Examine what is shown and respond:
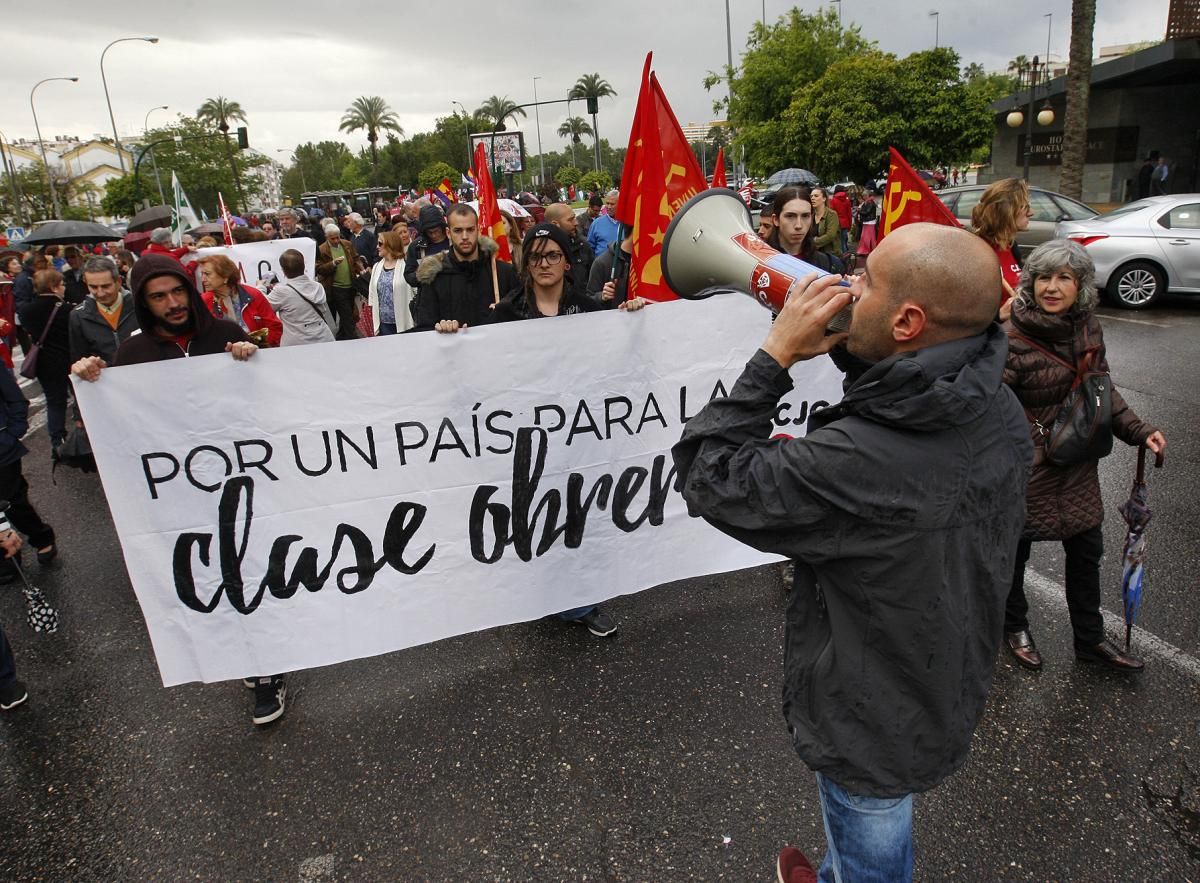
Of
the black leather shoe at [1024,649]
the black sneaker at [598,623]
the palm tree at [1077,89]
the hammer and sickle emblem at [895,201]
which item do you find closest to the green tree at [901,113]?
the palm tree at [1077,89]

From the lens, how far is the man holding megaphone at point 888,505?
3.97ft

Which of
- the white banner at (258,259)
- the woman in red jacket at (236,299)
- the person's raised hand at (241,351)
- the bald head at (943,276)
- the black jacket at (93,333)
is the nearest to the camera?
the bald head at (943,276)

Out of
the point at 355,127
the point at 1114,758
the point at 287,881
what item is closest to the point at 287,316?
the point at 287,881

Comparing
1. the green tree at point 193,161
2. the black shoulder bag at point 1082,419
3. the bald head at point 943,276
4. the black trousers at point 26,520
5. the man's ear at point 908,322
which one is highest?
the green tree at point 193,161

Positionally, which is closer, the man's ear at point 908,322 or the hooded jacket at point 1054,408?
the man's ear at point 908,322

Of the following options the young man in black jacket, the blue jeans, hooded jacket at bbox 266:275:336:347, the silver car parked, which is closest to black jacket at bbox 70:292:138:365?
hooded jacket at bbox 266:275:336:347

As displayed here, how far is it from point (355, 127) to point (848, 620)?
3424 inches

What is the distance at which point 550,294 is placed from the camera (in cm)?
349

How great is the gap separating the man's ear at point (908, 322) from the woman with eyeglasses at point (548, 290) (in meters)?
2.24

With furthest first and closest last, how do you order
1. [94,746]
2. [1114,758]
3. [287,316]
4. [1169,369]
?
1. [1169,369]
2. [287,316]
3. [94,746]
4. [1114,758]

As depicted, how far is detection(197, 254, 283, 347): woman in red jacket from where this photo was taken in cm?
512

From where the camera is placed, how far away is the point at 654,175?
344 centimetres

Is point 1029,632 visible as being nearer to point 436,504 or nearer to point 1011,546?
point 1011,546

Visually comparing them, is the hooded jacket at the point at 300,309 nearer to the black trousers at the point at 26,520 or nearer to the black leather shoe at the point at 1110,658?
the black trousers at the point at 26,520
